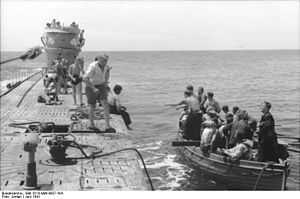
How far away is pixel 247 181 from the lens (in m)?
12.7

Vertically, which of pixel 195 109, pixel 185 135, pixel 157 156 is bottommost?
pixel 157 156

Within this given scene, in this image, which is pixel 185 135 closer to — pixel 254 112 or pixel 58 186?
pixel 58 186

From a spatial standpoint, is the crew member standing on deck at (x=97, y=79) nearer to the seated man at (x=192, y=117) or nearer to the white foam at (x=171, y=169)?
the seated man at (x=192, y=117)

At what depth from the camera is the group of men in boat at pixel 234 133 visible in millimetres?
10820

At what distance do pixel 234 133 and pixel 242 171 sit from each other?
1394mm

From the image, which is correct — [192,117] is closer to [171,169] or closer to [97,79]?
[171,169]

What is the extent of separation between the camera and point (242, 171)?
12500 mm

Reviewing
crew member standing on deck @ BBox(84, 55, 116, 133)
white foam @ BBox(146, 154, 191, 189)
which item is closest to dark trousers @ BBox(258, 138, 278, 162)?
white foam @ BBox(146, 154, 191, 189)

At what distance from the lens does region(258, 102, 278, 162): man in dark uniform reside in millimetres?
10586

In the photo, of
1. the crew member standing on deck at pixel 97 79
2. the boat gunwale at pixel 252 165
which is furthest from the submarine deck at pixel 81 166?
the boat gunwale at pixel 252 165

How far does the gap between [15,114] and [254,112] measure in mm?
20920

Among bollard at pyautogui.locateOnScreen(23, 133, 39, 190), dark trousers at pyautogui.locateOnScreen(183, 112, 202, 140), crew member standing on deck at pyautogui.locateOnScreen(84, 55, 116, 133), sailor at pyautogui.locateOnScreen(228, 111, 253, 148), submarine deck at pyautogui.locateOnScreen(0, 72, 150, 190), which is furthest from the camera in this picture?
dark trousers at pyautogui.locateOnScreen(183, 112, 202, 140)

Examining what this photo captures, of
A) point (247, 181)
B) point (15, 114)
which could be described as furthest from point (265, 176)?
point (15, 114)

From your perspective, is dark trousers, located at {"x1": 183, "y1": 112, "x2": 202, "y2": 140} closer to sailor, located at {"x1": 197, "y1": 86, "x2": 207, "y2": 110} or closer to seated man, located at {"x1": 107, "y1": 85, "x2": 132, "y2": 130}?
sailor, located at {"x1": 197, "y1": 86, "x2": 207, "y2": 110}
